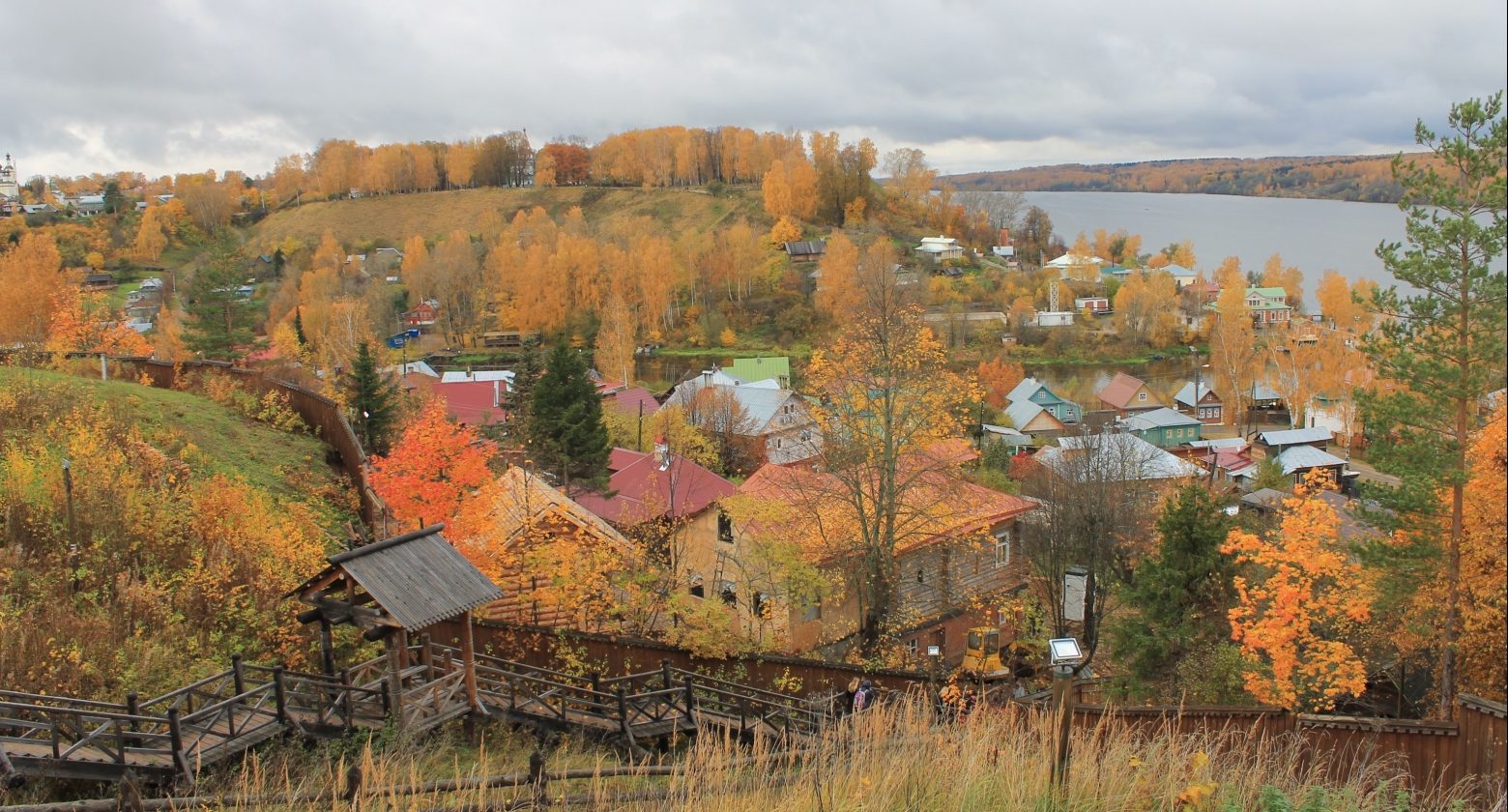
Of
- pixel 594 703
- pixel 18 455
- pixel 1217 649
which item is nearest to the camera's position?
pixel 594 703

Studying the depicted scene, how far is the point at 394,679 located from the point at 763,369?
4964cm

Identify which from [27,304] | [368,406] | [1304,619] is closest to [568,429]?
[368,406]

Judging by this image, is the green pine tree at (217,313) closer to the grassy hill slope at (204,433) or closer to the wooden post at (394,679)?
the grassy hill slope at (204,433)

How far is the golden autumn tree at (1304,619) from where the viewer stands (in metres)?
12.2

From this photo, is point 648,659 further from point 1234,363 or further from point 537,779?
point 1234,363

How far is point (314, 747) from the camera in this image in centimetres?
866

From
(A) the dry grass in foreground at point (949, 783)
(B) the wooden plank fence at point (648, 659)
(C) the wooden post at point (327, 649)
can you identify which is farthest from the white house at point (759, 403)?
(A) the dry grass in foreground at point (949, 783)

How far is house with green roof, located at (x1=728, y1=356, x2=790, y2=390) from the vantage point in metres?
57.5

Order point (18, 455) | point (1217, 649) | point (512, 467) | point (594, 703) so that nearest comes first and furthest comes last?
point (594, 703), point (18, 455), point (1217, 649), point (512, 467)

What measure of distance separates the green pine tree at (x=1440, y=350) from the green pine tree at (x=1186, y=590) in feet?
12.5

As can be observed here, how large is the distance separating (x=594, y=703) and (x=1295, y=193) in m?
86.9

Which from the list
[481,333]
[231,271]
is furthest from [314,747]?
[481,333]

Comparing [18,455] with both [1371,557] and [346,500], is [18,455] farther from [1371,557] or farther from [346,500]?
[1371,557]

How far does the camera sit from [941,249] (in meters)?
94.2
